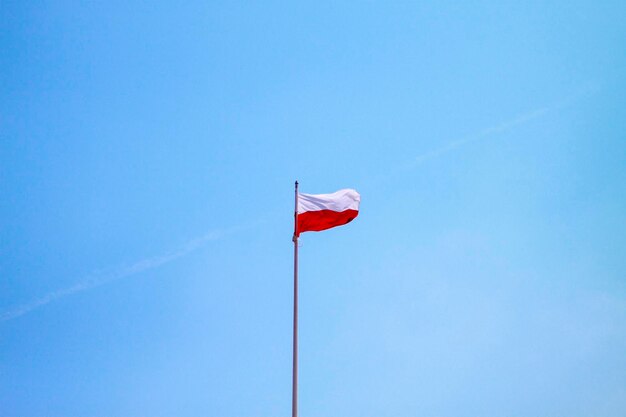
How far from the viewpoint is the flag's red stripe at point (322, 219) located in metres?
29.5

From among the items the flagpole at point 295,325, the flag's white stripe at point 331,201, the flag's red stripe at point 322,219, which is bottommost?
the flagpole at point 295,325

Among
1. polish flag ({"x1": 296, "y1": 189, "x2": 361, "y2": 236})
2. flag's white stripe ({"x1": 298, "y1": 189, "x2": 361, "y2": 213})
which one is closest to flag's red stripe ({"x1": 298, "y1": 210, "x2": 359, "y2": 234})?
polish flag ({"x1": 296, "y1": 189, "x2": 361, "y2": 236})

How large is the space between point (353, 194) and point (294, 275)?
222 inches

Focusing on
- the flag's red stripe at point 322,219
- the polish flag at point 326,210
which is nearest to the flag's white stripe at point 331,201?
the polish flag at point 326,210

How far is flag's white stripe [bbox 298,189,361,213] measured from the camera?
97.6ft

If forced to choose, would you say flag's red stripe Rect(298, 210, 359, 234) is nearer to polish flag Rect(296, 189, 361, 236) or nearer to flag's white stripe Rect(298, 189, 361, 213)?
polish flag Rect(296, 189, 361, 236)

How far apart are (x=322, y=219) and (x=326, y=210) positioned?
482 millimetres

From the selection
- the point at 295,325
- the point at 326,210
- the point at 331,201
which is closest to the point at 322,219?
the point at 326,210

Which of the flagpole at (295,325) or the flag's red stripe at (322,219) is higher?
the flag's red stripe at (322,219)

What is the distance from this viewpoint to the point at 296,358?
26.1 meters

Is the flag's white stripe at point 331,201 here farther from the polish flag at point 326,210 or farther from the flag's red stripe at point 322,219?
the flag's red stripe at point 322,219

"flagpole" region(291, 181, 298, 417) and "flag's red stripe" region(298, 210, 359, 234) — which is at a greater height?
"flag's red stripe" region(298, 210, 359, 234)

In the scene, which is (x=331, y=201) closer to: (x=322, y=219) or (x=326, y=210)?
(x=326, y=210)

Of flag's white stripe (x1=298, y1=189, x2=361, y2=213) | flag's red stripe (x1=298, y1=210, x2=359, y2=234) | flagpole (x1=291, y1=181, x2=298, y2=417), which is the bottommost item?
flagpole (x1=291, y1=181, x2=298, y2=417)
